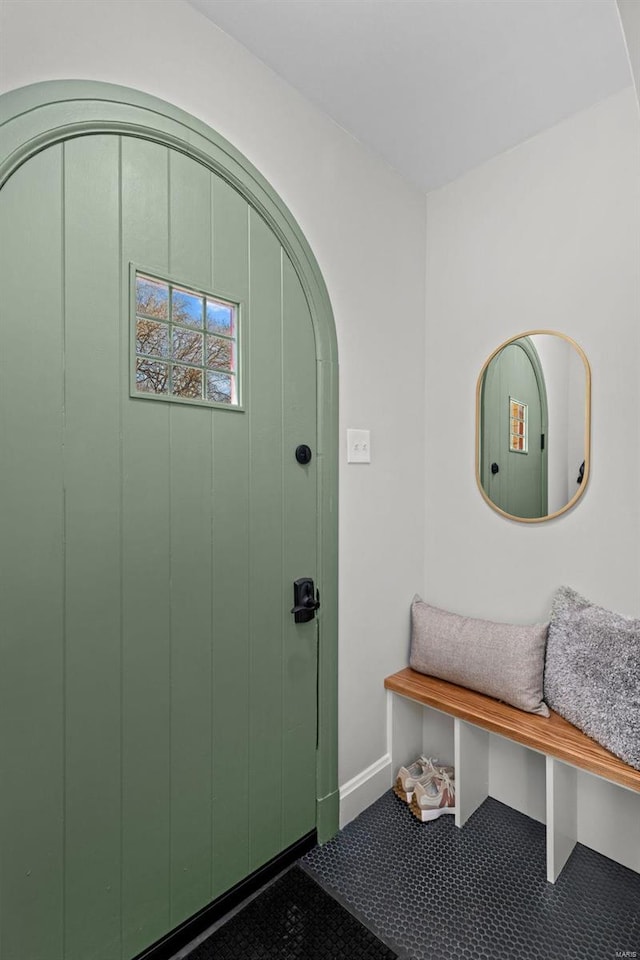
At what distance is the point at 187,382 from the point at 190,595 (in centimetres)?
61

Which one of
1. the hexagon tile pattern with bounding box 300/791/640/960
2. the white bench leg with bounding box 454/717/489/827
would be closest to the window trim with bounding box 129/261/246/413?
the white bench leg with bounding box 454/717/489/827

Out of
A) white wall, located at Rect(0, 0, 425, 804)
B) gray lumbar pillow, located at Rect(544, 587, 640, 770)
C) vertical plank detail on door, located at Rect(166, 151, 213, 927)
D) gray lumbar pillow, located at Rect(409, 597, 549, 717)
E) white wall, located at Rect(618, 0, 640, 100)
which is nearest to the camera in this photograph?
white wall, located at Rect(618, 0, 640, 100)

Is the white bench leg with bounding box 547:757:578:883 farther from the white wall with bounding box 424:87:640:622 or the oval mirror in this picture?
the oval mirror

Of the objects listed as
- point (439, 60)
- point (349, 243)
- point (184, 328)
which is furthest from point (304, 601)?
point (439, 60)

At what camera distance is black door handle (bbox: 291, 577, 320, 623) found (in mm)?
1664

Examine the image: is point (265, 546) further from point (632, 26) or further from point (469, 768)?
point (632, 26)

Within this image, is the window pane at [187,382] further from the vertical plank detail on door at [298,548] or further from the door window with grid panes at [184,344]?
the vertical plank detail on door at [298,548]

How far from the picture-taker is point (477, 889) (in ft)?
5.11

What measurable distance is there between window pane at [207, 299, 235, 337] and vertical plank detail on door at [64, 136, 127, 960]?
27cm

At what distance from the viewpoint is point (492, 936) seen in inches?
55.2

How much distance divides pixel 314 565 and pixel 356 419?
1.92 ft

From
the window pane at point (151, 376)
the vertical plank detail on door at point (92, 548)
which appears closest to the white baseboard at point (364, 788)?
the vertical plank detail on door at point (92, 548)

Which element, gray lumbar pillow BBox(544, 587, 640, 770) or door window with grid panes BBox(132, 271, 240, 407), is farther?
gray lumbar pillow BBox(544, 587, 640, 770)

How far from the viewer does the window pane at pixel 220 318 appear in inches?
56.7
